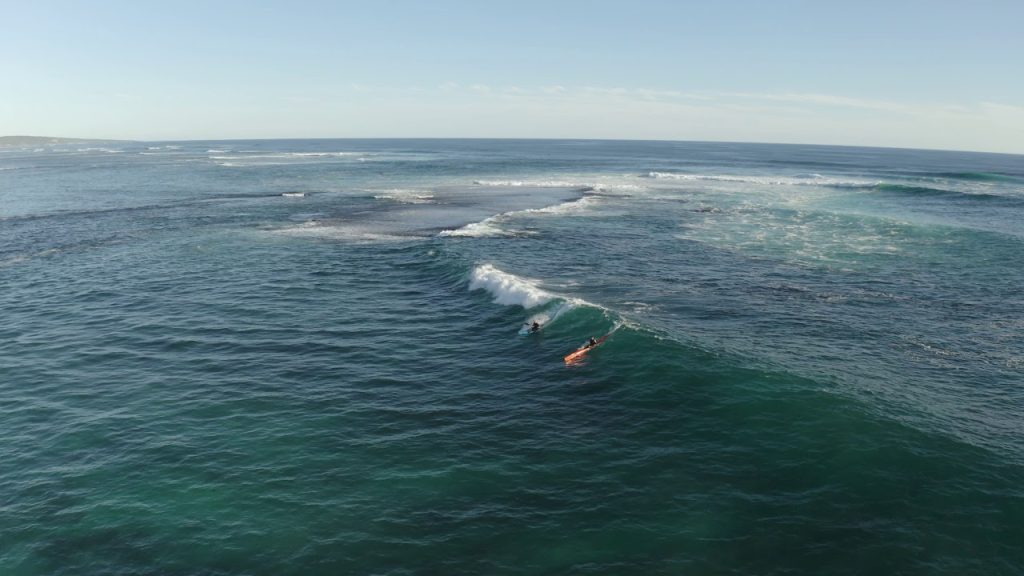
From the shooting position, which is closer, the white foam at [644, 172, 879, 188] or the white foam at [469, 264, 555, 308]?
the white foam at [469, 264, 555, 308]

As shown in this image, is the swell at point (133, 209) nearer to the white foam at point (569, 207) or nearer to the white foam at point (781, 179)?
the white foam at point (569, 207)

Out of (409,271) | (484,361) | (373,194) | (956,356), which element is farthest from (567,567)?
(373,194)

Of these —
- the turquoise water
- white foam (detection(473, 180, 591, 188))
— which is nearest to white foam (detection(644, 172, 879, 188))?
white foam (detection(473, 180, 591, 188))

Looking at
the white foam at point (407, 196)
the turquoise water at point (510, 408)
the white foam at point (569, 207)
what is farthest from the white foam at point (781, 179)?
the turquoise water at point (510, 408)

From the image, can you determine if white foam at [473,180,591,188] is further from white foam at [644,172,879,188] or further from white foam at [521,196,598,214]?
white foam at [644,172,879,188]

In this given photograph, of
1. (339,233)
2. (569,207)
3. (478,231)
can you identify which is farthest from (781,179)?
(339,233)

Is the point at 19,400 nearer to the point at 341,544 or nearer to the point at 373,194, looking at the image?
the point at 341,544
